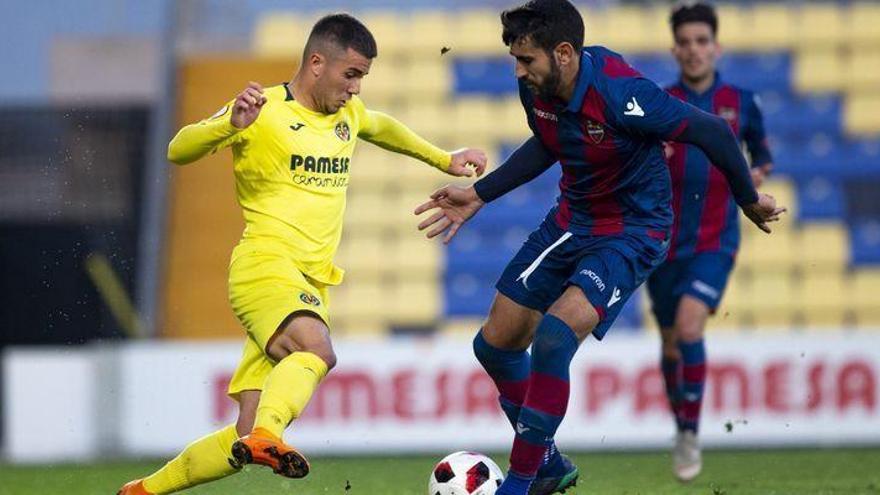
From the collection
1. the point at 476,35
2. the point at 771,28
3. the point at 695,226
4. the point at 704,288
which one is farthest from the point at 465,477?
the point at 771,28

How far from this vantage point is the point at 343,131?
5797 millimetres

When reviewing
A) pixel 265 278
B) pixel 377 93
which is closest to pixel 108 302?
pixel 377 93

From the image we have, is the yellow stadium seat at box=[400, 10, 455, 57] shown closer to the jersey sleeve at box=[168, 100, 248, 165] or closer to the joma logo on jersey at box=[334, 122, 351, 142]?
the joma logo on jersey at box=[334, 122, 351, 142]

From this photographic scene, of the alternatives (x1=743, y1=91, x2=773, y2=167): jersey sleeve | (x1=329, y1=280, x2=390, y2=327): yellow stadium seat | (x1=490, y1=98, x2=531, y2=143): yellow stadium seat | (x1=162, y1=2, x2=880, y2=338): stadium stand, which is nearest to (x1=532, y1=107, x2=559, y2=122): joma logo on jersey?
(x1=743, y1=91, x2=773, y2=167): jersey sleeve

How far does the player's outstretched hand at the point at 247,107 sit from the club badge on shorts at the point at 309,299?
2.04ft

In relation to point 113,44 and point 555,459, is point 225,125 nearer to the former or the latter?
point 555,459

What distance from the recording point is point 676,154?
25.5 ft

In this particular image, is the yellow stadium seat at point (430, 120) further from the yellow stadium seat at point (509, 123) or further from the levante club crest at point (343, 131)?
the levante club crest at point (343, 131)

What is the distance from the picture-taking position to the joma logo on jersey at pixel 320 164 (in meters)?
5.59

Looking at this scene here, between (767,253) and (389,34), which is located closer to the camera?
(767,253)

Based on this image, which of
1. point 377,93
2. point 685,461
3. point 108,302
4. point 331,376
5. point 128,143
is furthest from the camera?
point 377,93

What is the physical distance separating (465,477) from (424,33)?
28.6ft

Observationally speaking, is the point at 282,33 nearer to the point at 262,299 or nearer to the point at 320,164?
the point at 320,164

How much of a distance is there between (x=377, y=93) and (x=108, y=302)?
3143mm
